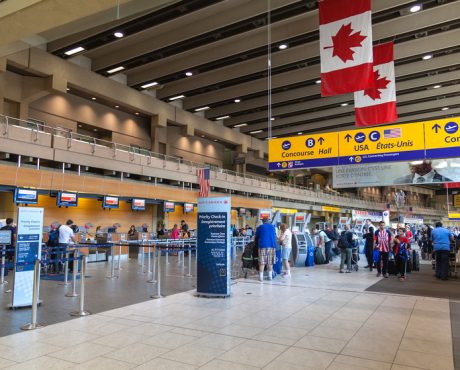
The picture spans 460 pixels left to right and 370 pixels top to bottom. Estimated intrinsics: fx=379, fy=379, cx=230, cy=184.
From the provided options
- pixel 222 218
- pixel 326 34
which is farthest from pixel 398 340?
pixel 326 34

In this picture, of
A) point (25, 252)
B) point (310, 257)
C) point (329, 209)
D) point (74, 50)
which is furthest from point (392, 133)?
point (329, 209)

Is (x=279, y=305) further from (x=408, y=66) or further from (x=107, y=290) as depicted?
(x=408, y=66)

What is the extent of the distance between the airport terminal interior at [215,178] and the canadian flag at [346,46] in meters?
0.03

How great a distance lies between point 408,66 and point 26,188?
2015cm

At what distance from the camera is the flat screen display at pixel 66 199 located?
17219 mm

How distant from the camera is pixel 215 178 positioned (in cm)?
2889

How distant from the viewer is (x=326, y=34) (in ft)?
32.4

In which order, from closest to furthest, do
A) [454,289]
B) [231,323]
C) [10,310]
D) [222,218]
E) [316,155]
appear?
[231,323], [10,310], [222,218], [454,289], [316,155]

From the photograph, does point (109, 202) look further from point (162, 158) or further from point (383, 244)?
point (383, 244)

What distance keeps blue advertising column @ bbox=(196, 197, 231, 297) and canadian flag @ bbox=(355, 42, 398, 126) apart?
611 cm

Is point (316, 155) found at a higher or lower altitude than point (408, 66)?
lower

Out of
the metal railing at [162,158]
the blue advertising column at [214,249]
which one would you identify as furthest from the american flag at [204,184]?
the blue advertising column at [214,249]

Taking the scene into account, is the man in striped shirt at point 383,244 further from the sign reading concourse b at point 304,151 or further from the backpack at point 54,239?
the backpack at point 54,239

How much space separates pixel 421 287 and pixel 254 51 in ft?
44.8
